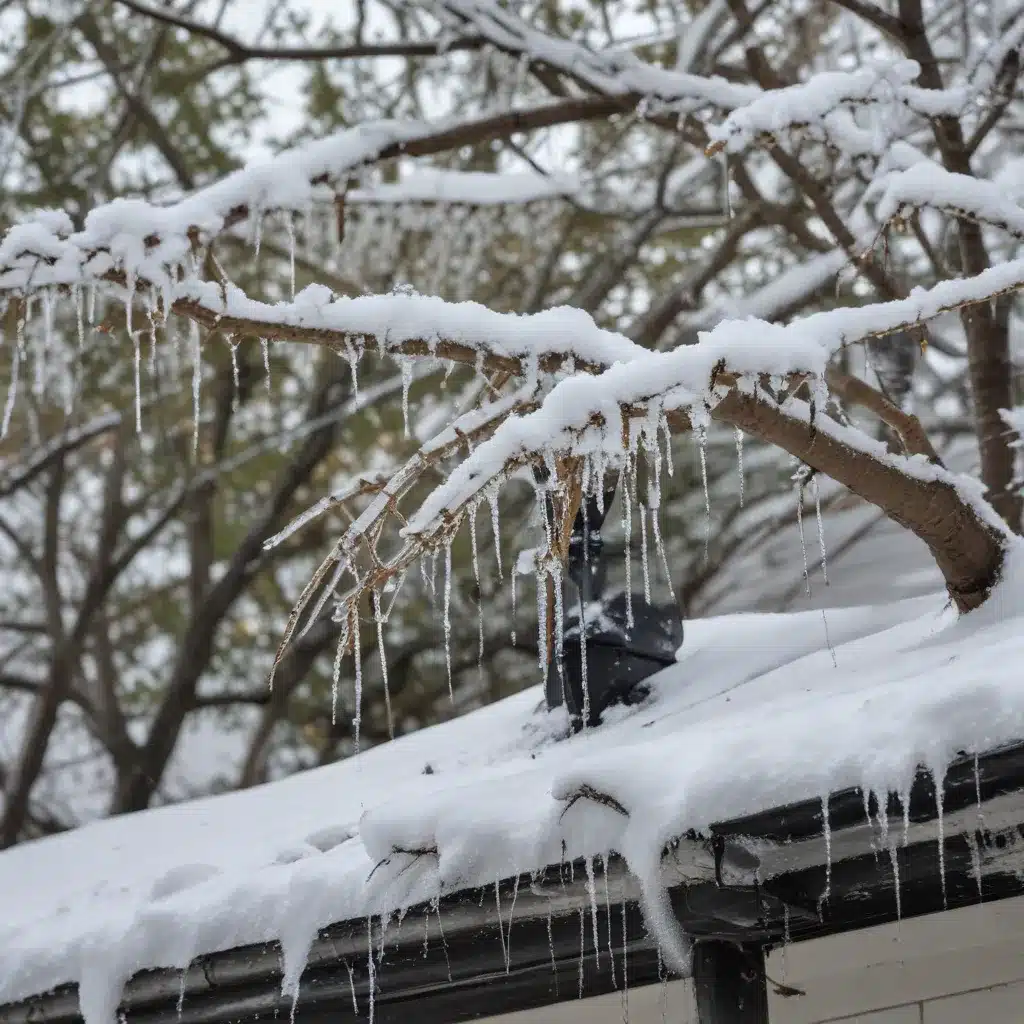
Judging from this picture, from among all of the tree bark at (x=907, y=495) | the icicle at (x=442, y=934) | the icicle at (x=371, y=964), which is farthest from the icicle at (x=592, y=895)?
the tree bark at (x=907, y=495)

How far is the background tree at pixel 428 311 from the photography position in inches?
94.2

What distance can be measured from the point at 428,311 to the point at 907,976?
1.54m

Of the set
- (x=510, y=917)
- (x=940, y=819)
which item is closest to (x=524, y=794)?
(x=510, y=917)

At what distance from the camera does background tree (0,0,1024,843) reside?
2.39 meters

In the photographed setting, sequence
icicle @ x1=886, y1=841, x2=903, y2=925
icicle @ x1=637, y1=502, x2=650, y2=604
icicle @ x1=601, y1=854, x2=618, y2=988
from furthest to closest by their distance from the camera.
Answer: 1. icicle @ x1=637, y1=502, x2=650, y2=604
2. icicle @ x1=601, y1=854, x2=618, y2=988
3. icicle @ x1=886, y1=841, x2=903, y2=925

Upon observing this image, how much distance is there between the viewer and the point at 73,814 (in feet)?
37.7

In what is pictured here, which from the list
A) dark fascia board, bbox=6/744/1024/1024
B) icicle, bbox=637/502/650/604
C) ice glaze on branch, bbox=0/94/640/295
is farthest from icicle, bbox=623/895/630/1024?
ice glaze on branch, bbox=0/94/640/295

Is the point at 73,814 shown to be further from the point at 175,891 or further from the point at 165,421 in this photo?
the point at 175,891

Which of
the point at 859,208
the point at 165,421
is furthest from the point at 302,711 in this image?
the point at 859,208

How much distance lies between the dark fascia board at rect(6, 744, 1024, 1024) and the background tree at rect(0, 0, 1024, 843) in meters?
0.61

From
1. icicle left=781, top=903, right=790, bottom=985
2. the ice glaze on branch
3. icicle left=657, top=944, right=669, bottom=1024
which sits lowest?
icicle left=657, top=944, right=669, bottom=1024

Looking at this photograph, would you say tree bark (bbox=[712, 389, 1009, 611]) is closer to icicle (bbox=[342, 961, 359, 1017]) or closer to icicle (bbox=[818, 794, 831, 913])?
icicle (bbox=[818, 794, 831, 913])

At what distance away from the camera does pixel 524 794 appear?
2121 mm

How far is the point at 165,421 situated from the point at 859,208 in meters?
5.47
